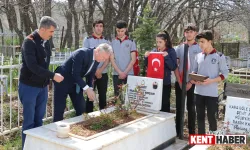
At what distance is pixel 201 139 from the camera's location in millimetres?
3688

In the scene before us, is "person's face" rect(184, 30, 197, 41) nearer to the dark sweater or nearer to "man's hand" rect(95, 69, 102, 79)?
"man's hand" rect(95, 69, 102, 79)

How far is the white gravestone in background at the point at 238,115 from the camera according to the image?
145 inches

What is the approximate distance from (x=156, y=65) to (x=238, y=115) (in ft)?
4.47

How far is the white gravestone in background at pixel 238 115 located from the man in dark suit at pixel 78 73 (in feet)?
5.56

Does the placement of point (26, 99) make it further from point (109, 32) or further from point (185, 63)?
point (109, 32)

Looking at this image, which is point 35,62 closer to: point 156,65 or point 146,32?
point 156,65

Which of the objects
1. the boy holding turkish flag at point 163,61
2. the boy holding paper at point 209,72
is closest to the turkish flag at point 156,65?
the boy holding turkish flag at point 163,61

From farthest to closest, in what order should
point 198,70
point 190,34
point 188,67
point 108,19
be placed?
point 108,19 < point 188,67 < point 190,34 < point 198,70

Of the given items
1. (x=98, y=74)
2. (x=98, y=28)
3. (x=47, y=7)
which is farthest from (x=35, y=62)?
(x=47, y=7)

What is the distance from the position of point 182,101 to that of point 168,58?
2.31 feet

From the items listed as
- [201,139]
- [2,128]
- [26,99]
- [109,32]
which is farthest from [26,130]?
[109,32]

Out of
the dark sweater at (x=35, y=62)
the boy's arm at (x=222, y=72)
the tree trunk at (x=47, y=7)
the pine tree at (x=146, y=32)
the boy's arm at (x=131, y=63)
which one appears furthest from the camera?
the tree trunk at (x=47, y=7)

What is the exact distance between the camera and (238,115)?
374cm

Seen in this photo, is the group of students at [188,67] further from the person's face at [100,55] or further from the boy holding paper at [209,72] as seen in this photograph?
the person's face at [100,55]
